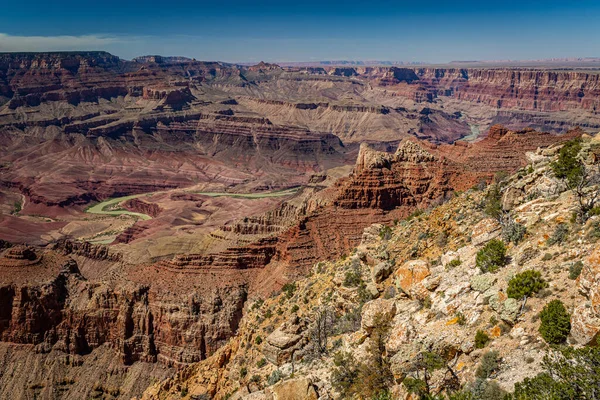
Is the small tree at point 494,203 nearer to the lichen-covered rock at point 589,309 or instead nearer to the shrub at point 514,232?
the shrub at point 514,232

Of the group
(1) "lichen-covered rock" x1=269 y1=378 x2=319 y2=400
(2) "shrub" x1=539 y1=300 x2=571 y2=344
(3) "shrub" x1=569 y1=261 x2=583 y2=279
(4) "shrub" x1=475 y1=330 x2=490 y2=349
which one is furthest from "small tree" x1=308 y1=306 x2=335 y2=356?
(3) "shrub" x1=569 y1=261 x2=583 y2=279

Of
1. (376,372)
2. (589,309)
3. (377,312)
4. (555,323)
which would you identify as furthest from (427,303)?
(589,309)

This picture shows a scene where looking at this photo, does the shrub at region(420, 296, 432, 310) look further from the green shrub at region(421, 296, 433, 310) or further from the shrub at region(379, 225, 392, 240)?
the shrub at region(379, 225, 392, 240)

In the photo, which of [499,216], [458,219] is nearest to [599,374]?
[499,216]

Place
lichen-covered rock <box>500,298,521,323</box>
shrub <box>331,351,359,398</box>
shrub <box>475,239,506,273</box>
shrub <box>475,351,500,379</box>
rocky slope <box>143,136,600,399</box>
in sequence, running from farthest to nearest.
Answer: shrub <box>475,239,506,273</box>, shrub <box>331,351,359,398</box>, lichen-covered rock <box>500,298,521,323</box>, rocky slope <box>143,136,600,399</box>, shrub <box>475,351,500,379</box>

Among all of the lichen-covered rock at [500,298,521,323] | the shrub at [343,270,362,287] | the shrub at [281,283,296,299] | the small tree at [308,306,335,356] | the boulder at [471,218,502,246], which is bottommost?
the shrub at [281,283,296,299]

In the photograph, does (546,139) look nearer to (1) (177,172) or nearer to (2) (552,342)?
(2) (552,342)
